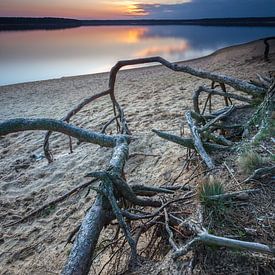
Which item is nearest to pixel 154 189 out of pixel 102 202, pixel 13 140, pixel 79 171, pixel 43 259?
pixel 102 202

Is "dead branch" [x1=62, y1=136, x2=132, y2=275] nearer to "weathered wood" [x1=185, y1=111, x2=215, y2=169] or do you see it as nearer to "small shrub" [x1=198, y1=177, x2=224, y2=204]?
"small shrub" [x1=198, y1=177, x2=224, y2=204]

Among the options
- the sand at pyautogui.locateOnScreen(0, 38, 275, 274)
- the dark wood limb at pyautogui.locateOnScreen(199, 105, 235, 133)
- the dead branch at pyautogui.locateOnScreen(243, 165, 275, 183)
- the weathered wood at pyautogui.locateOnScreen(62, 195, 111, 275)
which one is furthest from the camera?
the dark wood limb at pyautogui.locateOnScreen(199, 105, 235, 133)

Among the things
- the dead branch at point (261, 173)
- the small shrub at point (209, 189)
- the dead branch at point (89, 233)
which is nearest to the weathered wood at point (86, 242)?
the dead branch at point (89, 233)

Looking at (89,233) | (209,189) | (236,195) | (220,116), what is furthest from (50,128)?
(220,116)

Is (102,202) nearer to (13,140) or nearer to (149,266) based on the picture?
(149,266)

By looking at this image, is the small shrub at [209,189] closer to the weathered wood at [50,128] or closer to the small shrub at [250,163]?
the small shrub at [250,163]

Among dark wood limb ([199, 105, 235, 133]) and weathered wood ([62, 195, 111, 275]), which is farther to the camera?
dark wood limb ([199, 105, 235, 133])

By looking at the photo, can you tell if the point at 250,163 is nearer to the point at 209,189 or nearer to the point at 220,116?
the point at 209,189

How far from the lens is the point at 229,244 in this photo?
1619 millimetres

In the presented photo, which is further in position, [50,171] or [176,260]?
[50,171]

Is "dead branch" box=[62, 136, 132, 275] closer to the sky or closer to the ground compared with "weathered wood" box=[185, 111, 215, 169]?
closer to the sky

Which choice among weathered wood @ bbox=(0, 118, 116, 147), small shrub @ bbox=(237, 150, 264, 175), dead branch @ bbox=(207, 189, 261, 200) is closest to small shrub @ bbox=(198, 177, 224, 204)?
dead branch @ bbox=(207, 189, 261, 200)

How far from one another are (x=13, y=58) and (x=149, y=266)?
31.0 meters

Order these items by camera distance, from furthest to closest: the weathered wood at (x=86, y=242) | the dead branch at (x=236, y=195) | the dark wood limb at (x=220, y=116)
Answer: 1. the dark wood limb at (x=220, y=116)
2. the dead branch at (x=236, y=195)
3. the weathered wood at (x=86, y=242)
